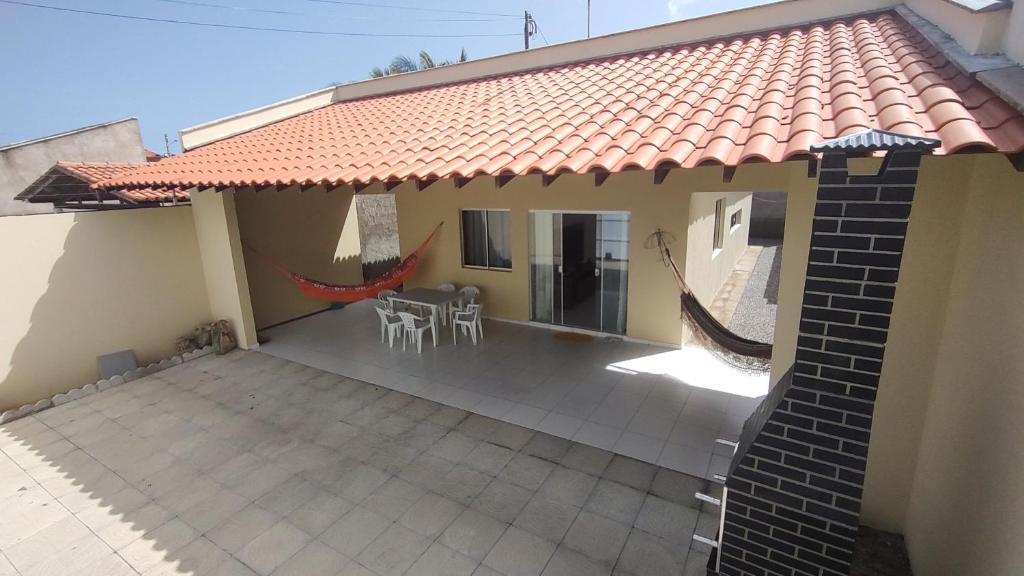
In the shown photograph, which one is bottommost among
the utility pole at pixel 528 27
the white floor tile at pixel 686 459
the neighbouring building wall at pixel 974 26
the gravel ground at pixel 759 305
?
the gravel ground at pixel 759 305

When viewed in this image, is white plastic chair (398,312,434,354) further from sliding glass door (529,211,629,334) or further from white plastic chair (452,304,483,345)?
sliding glass door (529,211,629,334)

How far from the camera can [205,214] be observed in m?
6.66

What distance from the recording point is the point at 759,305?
28.7ft

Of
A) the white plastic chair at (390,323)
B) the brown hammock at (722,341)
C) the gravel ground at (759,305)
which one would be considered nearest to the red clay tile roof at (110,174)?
the white plastic chair at (390,323)

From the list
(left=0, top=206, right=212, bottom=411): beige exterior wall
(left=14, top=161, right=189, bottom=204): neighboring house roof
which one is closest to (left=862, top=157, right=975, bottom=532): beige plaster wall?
(left=0, top=206, right=212, bottom=411): beige exterior wall

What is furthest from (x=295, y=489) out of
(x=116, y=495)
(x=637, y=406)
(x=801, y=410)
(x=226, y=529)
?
(x=801, y=410)

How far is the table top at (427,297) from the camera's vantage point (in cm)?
693

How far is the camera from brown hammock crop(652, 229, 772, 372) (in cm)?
449

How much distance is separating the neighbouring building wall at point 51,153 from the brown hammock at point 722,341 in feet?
44.8

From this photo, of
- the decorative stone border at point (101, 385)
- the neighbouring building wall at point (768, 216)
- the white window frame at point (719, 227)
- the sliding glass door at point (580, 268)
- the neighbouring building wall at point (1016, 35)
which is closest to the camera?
the neighbouring building wall at point (1016, 35)

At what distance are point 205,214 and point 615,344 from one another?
613 cm

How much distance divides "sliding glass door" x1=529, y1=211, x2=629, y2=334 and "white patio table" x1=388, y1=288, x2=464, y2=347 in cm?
133

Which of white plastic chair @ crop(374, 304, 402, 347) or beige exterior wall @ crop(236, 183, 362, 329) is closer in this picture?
white plastic chair @ crop(374, 304, 402, 347)

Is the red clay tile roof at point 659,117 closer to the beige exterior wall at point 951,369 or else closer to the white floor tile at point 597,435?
the beige exterior wall at point 951,369
